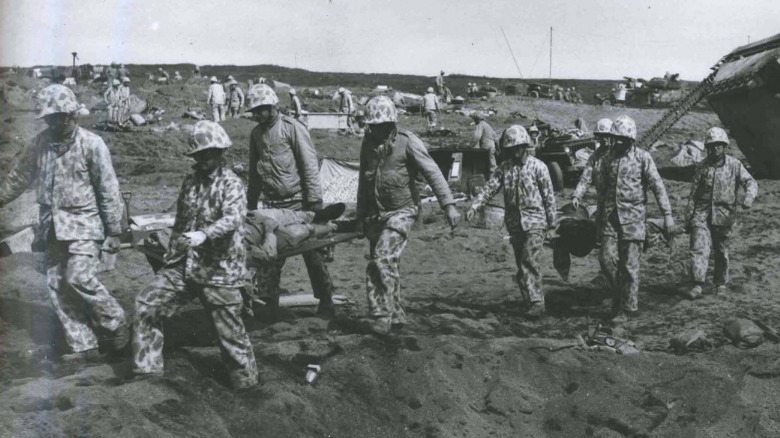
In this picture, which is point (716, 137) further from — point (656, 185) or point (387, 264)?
point (387, 264)

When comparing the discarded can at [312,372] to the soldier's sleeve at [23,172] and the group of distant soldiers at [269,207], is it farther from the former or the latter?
the soldier's sleeve at [23,172]

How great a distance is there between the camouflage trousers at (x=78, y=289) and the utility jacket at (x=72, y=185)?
13 centimetres

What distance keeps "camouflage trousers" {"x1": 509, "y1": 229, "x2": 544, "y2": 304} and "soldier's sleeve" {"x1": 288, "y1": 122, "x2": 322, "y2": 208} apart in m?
2.31

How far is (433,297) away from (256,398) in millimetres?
4518

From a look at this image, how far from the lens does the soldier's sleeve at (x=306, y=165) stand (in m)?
7.65

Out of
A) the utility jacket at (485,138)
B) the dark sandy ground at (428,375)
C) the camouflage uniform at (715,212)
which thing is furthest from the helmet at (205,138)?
the utility jacket at (485,138)

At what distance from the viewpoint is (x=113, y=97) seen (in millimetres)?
27516

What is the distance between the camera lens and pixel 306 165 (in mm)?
7648

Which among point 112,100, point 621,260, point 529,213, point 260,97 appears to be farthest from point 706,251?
point 112,100

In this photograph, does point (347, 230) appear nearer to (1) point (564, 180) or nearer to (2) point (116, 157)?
(1) point (564, 180)

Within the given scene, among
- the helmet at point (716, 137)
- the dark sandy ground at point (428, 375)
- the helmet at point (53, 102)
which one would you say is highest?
the helmet at point (716, 137)

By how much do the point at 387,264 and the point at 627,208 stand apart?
3048mm

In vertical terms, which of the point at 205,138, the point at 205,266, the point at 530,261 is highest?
the point at 205,138

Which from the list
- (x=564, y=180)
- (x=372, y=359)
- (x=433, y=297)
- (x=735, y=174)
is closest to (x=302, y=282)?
(x=433, y=297)
